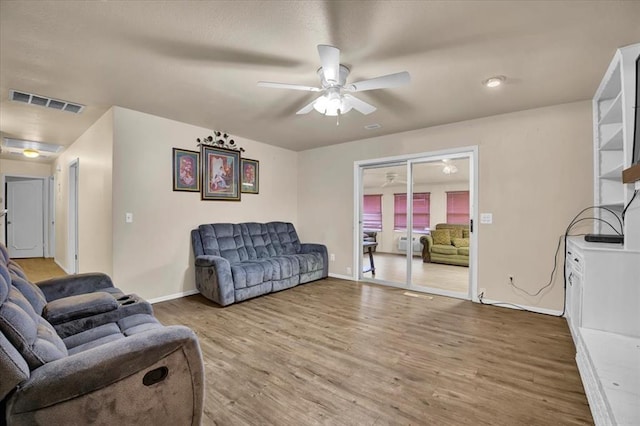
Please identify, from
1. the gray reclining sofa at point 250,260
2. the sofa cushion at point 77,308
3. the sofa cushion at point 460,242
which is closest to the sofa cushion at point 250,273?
the gray reclining sofa at point 250,260

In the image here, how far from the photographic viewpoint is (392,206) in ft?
19.7

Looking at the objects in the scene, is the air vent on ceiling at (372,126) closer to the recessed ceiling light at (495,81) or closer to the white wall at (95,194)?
the recessed ceiling light at (495,81)

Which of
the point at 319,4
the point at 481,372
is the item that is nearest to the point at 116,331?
the point at 319,4

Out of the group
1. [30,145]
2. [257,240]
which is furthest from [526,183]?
[30,145]

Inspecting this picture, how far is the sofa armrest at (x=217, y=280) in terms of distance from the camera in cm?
354

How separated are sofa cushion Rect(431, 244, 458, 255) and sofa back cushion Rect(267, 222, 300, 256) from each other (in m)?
2.67

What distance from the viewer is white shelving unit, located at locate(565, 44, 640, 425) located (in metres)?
1.43

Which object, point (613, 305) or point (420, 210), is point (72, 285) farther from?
point (420, 210)

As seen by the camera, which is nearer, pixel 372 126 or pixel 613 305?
pixel 613 305

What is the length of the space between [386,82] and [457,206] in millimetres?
3227

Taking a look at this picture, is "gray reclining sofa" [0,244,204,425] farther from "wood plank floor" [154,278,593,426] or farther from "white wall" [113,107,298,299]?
"white wall" [113,107,298,299]

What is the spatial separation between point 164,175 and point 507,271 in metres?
4.58

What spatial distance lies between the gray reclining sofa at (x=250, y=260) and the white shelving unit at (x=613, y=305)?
326cm

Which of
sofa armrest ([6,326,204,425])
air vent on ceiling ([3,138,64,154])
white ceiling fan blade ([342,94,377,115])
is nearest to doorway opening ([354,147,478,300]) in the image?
white ceiling fan blade ([342,94,377,115])
